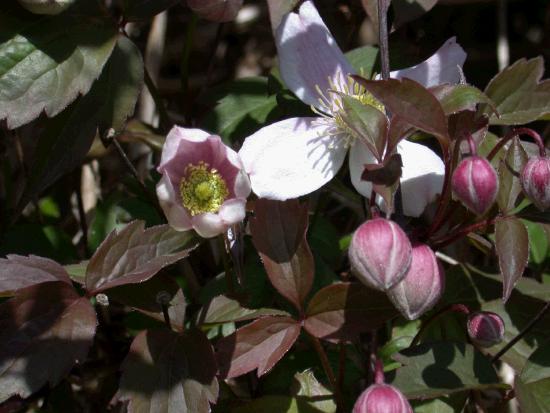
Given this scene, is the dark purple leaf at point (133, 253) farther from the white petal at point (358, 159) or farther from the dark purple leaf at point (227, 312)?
the white petal at point (358, 159)

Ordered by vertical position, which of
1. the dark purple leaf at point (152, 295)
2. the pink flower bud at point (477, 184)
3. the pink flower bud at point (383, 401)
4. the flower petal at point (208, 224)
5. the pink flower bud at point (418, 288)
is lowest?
the dark purple leaf at point (152, 295)

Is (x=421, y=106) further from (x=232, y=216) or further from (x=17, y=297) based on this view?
(x=17, y=297)

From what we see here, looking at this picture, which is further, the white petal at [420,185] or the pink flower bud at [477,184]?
the white petal at [420,185]

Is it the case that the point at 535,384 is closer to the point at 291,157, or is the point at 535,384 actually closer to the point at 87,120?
the point at 291,157

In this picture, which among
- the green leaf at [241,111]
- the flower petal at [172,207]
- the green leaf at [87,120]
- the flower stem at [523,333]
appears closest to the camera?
the flower petal at [172,207]

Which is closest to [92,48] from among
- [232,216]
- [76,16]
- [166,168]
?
[76,16]

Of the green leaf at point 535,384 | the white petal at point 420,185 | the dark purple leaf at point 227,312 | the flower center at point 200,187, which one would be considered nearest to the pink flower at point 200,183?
A: the flower center at point 200,187

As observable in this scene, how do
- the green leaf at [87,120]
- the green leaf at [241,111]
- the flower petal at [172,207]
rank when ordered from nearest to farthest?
the flower petal at [172,207] < the green leaf at [87,120] < the green leaf at [241,111]
